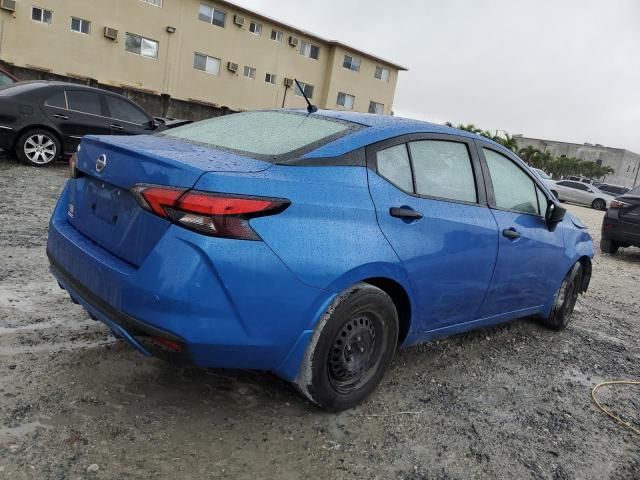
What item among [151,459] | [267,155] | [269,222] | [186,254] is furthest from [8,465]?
[267,155]

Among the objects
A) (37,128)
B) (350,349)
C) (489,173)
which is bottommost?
(350,349)

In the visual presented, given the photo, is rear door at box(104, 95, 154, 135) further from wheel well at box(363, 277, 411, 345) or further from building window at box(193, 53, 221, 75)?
building window at box(193, 53, 221, 75)

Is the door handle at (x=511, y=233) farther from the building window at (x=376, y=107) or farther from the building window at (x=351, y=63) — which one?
the building window at (x=376, y=107)

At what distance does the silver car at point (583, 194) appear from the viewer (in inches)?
1134

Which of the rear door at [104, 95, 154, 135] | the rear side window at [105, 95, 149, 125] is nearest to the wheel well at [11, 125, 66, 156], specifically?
the rear door at [104, 95, 154, 135]

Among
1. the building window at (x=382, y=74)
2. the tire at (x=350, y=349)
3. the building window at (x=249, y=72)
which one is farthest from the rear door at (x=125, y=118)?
the building window at (x=382, y=74)

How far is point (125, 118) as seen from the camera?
32.7 feet

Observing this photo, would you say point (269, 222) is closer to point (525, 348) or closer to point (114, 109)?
point (525, 348)

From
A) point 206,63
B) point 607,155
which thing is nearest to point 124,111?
point 206,63

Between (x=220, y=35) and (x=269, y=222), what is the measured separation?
3008 centimetres

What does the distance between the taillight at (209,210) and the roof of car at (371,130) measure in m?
0.51

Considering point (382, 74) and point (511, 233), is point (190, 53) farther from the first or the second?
point (511, 233)

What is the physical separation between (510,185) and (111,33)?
26198 mm

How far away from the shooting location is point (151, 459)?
2.34 meters
